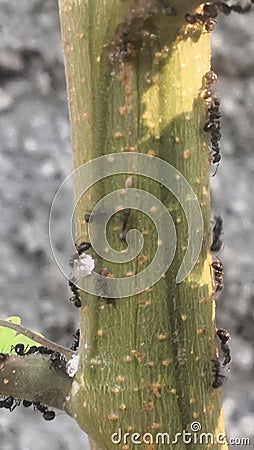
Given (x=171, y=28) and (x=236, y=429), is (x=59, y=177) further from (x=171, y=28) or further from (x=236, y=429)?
(x=171, y=28)

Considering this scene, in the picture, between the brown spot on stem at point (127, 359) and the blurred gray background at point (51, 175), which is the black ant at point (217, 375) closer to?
the brown spot on stem at point (127, 359)

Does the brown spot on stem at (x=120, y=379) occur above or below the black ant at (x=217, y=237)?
below

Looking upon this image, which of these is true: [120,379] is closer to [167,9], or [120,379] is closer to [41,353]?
[41,353]

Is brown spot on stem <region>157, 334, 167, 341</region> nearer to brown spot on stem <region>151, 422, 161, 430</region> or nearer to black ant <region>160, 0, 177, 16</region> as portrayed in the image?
brown spot on stem <region>151, 422, 161, 430</region>

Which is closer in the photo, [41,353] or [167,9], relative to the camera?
[167,9]

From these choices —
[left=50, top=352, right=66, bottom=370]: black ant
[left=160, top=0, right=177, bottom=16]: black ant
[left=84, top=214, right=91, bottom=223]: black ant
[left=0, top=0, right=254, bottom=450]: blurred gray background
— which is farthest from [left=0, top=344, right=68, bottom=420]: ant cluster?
[left=0, top=0, right=254, bottom=450]: blurred gray background

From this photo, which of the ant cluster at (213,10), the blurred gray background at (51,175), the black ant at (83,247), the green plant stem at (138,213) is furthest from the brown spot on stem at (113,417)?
the blurred gray background at (51,175)

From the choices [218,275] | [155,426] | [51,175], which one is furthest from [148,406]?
[51,175]
